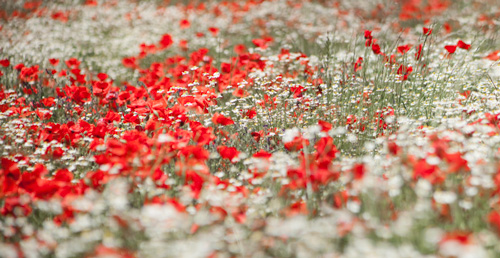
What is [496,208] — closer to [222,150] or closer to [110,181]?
[222,150]

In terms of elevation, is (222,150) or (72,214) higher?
(222,150)

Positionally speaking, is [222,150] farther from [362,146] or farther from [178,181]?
[362,146]

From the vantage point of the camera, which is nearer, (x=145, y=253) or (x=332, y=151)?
(x=145, y=253)

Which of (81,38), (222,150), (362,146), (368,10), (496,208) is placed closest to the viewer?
(496,208)

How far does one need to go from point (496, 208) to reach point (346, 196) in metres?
0.62

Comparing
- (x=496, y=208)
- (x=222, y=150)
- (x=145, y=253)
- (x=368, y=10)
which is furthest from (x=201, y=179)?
(x=368, y=10)

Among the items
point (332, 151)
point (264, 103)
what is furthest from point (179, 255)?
point (264, 103)

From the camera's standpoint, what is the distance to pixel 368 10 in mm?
8570

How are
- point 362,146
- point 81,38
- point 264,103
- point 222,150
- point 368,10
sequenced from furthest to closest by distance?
point 368,10 < point 81,38 < point 264,103 < point 362,146 < point 222,150

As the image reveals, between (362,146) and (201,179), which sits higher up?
(201,179)

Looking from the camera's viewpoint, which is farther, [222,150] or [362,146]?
[362,146]

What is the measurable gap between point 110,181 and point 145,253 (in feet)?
1.74

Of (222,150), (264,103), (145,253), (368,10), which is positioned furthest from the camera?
(368,10)

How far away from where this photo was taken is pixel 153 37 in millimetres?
6398
